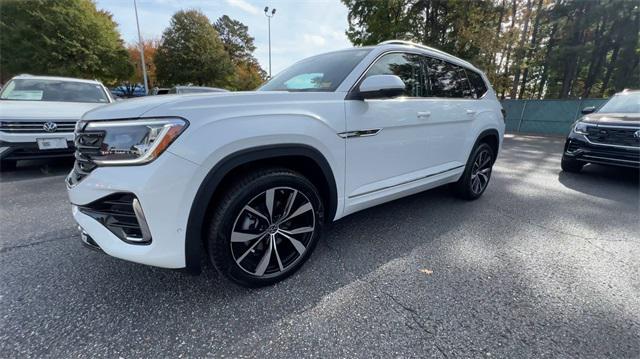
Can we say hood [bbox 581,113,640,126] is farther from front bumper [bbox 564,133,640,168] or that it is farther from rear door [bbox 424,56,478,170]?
rear door [bbox 424,56,478,170]

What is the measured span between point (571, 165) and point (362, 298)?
603cm

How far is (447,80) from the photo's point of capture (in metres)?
3.21

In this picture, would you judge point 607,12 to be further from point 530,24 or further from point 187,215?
point 187,215

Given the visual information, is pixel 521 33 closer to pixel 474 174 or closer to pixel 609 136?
pixel 609 136

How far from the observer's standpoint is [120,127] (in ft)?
5.16

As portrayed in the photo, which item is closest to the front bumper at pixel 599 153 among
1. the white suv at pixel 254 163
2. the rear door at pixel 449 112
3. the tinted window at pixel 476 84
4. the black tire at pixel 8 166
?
the tinted window at pixel 476 84

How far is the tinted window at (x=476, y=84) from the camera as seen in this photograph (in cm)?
361

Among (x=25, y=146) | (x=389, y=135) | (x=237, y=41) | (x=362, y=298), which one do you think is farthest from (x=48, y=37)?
(x=237, y=41)

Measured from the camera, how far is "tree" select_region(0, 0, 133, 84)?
689 inches

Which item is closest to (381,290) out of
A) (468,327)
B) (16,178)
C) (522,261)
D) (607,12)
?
(468,327)

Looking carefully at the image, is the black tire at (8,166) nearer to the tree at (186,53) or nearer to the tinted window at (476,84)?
the tinted window at (476,84)

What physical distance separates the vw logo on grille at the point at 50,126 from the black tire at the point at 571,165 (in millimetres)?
8874

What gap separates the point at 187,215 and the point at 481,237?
2.71 m

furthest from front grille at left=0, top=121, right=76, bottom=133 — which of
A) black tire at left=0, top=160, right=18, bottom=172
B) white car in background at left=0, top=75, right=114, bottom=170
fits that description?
black tire at left=0, top=160, right=18, bottom=172
